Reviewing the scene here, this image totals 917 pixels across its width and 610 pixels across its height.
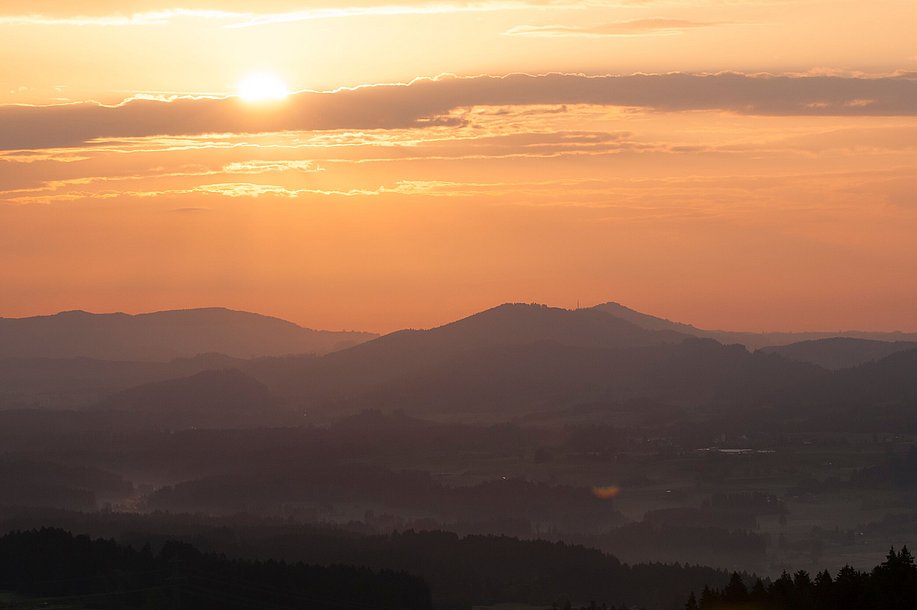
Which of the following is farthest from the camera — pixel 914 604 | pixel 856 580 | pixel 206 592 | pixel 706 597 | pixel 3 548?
pixel 3 548

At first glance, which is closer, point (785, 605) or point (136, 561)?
point (785, 605)

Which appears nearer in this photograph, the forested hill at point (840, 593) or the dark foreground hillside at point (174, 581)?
the forested hill at point (840, 593)

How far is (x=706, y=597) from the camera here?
116 metres

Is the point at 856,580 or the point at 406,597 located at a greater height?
the point at 856,580

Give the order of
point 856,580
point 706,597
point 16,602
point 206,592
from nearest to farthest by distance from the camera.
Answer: point 856,580 < point 706,597 < point 16,602 < point 206,592

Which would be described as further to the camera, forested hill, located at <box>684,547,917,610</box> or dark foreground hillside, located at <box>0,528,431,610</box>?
dark foreground hillside, located at <box>0,528,431,610</box>

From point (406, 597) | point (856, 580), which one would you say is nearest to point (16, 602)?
point (406, 597)

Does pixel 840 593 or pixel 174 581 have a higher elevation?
pixel 840 593

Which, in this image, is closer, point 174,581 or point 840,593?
point 840,593

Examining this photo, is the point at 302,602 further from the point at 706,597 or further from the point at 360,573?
the point at 706,597

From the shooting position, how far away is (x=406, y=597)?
7579 inches

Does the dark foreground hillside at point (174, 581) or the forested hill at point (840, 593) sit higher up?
the forested hill at point (840, 593)

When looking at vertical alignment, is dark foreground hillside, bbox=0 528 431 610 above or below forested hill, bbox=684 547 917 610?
below

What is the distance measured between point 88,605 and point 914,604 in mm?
90907
